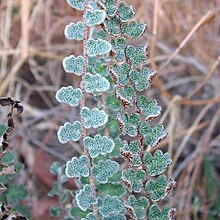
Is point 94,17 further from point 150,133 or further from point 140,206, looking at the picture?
point 140,206

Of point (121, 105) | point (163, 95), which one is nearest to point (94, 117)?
point (121, 105)

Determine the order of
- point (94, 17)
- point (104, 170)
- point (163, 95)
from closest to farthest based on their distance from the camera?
point (94, 17) → point (104, 170) → point (163, 95)

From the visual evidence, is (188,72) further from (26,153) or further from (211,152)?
(26,153)

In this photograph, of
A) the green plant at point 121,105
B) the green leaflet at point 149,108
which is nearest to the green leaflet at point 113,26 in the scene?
the green plant at point 121,105

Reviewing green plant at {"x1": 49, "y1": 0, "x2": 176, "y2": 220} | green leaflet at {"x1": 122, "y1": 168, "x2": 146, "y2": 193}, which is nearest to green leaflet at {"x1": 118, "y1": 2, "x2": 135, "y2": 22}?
green plant at {"x1": 49, "y1": 0, "x2": 176, "y2": 220}

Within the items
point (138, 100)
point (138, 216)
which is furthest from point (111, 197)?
point (138, 100)

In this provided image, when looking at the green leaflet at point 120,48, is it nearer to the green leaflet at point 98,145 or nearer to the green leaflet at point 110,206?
the green leaflet at point 98,145
